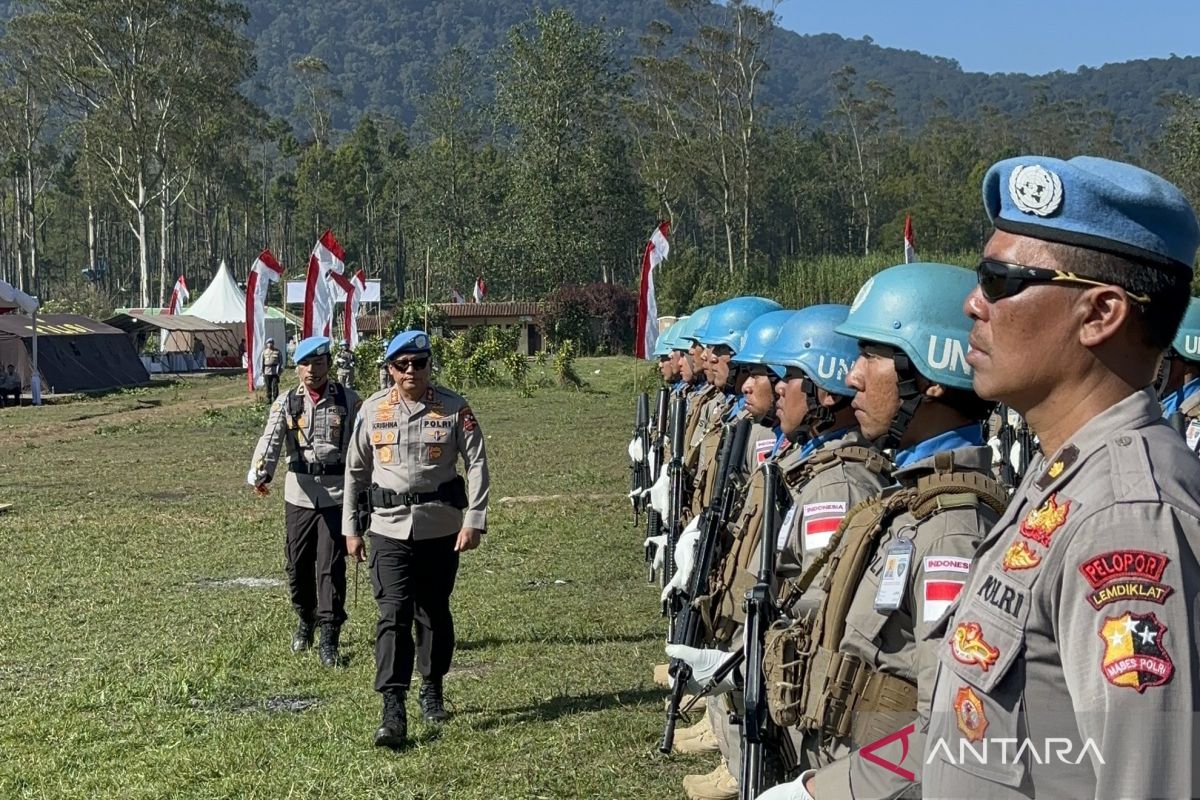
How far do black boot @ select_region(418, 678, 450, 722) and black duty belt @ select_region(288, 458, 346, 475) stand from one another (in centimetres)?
184

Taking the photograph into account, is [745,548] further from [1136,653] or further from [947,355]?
[1136,653]

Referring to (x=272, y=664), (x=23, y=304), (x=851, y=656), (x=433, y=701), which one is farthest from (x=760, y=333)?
(x=23, y=304)

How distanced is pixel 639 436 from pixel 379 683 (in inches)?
227

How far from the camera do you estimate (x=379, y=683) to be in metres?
6.48

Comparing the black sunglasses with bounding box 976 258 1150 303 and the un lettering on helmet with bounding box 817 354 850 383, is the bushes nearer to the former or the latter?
the un lettering on helmet with bounding box 817 354 850 383

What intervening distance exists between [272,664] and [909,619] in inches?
240

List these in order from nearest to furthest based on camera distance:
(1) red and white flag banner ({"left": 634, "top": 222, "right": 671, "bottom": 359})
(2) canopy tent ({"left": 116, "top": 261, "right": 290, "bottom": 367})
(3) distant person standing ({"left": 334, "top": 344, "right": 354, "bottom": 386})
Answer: (1) red and white flag banner ({"left": 634, "top": 222, "right": 671, "bottom": 359}), (3) distant person standing ({"left": 334, "top": 344, "right": 354, "bottom": 386}), (2) canopy tent ({"left": 116, "top": 261, "right": 290, "bottom": 367})

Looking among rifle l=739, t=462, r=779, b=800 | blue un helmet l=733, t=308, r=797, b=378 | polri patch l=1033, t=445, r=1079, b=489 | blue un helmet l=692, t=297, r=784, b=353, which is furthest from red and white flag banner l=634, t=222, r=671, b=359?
polri patch l=1033, t=445, r=1079, b=489

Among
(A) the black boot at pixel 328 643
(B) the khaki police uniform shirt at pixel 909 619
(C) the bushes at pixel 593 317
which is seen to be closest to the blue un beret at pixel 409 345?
(A) the black boot at pixel 328 643

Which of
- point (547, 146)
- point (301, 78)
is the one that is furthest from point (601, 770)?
point (301, 78)

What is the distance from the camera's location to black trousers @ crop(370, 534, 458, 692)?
21.3ft

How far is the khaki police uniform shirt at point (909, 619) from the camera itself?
2.55 m

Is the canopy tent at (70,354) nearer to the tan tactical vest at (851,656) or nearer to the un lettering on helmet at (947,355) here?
the un lettering on helmet at (947,355)

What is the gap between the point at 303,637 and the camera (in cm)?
852
